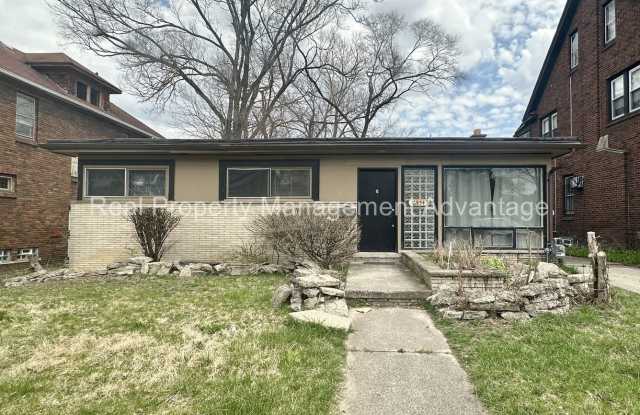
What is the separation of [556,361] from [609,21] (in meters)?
13.7

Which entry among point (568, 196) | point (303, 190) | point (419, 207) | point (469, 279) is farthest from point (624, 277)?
point (568, 196)

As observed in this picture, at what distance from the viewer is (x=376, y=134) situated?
20.8 metres

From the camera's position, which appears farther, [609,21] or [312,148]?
[609,21]

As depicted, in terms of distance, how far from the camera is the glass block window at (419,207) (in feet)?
26.3

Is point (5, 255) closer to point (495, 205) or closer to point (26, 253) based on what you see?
point (26, 253)

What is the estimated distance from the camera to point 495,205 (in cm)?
796

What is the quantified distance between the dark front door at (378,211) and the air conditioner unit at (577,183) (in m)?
8.48

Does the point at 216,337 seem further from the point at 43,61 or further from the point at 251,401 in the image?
the point at 43,61

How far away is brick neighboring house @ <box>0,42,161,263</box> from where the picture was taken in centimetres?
962

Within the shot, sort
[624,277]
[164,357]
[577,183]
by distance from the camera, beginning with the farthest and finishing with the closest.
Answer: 1. [577,183]
2. [624,277]
3. [164,357]

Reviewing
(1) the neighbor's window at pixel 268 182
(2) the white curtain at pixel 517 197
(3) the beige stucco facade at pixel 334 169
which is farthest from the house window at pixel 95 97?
(2) the white curtain at pixel 517 197

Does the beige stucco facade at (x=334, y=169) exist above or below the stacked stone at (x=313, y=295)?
above

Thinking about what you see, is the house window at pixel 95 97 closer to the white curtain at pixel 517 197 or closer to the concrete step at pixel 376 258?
the concrete step at pixel 376 258

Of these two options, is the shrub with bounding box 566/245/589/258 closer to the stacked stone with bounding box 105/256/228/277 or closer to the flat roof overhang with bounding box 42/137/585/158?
the flat roof overhang with bounding box 42/137/585/158
